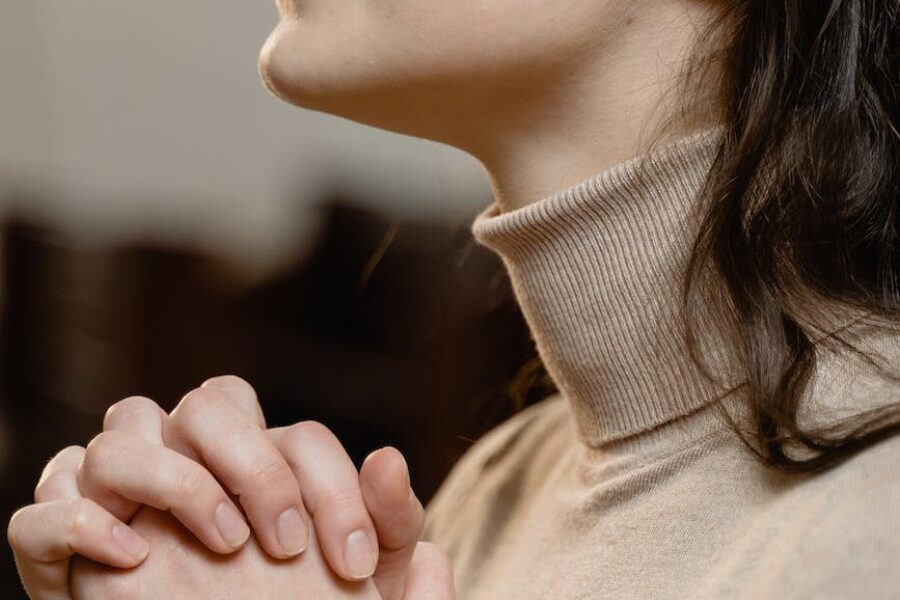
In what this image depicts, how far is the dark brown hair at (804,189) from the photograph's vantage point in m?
0.73

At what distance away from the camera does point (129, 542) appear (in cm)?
68

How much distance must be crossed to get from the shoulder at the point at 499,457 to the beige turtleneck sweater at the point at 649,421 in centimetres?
14

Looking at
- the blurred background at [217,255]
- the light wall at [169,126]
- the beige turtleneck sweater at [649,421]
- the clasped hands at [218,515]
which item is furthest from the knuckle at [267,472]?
the light wall at [169,126]

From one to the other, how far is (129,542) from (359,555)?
0.13 metres

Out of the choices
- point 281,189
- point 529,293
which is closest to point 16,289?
point 281,189

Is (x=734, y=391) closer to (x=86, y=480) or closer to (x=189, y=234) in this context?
(x=86, y=480)


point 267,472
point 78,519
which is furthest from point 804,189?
point 78,519

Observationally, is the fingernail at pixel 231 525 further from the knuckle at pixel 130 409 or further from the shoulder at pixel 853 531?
the shoulder at pixel 853 531

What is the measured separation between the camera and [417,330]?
102 inches

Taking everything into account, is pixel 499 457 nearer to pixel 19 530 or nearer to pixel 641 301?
pixel 641 301

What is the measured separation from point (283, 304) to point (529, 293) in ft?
6.85

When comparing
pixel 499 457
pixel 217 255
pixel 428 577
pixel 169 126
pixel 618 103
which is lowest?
pixel 169 126

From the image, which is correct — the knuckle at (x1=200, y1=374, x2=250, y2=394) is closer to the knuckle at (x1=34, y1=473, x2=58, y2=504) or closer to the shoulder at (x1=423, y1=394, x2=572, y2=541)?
the knuckle at (x1=34, y1=473, x2=58, y2=504)

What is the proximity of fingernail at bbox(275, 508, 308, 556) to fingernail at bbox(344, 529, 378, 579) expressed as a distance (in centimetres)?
3
